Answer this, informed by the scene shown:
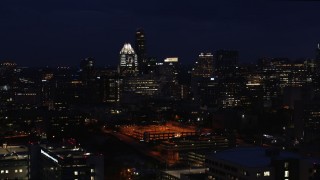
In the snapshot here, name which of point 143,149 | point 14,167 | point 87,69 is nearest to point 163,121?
point 143,149

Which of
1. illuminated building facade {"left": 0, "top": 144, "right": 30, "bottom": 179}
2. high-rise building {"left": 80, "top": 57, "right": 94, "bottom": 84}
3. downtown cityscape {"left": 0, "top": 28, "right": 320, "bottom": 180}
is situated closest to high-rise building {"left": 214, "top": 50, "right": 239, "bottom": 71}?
downtown cityscape {"left": 0, "top": 28, "right": 320, "bottom": 180}

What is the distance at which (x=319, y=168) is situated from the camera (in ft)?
25.5

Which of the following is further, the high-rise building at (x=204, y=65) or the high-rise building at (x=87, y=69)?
the high-rise building at (x=204, y=65)

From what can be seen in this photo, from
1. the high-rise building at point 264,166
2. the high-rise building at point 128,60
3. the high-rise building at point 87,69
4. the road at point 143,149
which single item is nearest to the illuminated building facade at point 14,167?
the high-rise building at point 264,166

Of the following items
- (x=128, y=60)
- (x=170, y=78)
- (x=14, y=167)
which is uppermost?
(x=128, y=60)

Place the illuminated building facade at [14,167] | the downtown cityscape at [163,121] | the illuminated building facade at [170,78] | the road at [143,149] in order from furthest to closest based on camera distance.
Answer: the illuminated building facade at [170,78] → the road at [143,149] → the illuminated building facade at [14,167] → the downtown cityscape at [163,121]

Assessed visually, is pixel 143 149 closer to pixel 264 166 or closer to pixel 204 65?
pixel 264 166

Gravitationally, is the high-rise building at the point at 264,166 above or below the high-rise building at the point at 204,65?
below

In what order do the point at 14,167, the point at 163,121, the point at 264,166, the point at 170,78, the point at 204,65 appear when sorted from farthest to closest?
the point at 204,65 → the point at 170,78 → the point at 163,121 → the point at 14,167 → the point at 264,166

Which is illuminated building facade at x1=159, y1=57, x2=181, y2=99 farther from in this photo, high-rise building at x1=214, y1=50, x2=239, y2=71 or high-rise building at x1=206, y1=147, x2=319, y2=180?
high-rise building at x1=206, y1=147, x2=319, y2=180

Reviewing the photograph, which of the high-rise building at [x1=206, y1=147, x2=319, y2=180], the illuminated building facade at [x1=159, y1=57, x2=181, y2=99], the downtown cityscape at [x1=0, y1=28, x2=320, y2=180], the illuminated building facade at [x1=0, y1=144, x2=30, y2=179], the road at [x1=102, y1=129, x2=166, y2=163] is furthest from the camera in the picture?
the illuminated building facade at [x1=159, y1=57, x2=181, y2=99]

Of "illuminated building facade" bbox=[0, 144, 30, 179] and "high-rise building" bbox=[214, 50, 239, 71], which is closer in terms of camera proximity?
"illuminated building facade" bbox=[0, 144, 30, 179]

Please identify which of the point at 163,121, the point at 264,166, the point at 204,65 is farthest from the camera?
the point at 204,65

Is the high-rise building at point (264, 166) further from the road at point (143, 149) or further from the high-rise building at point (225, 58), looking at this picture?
the high-rise building at point (225, 58)
